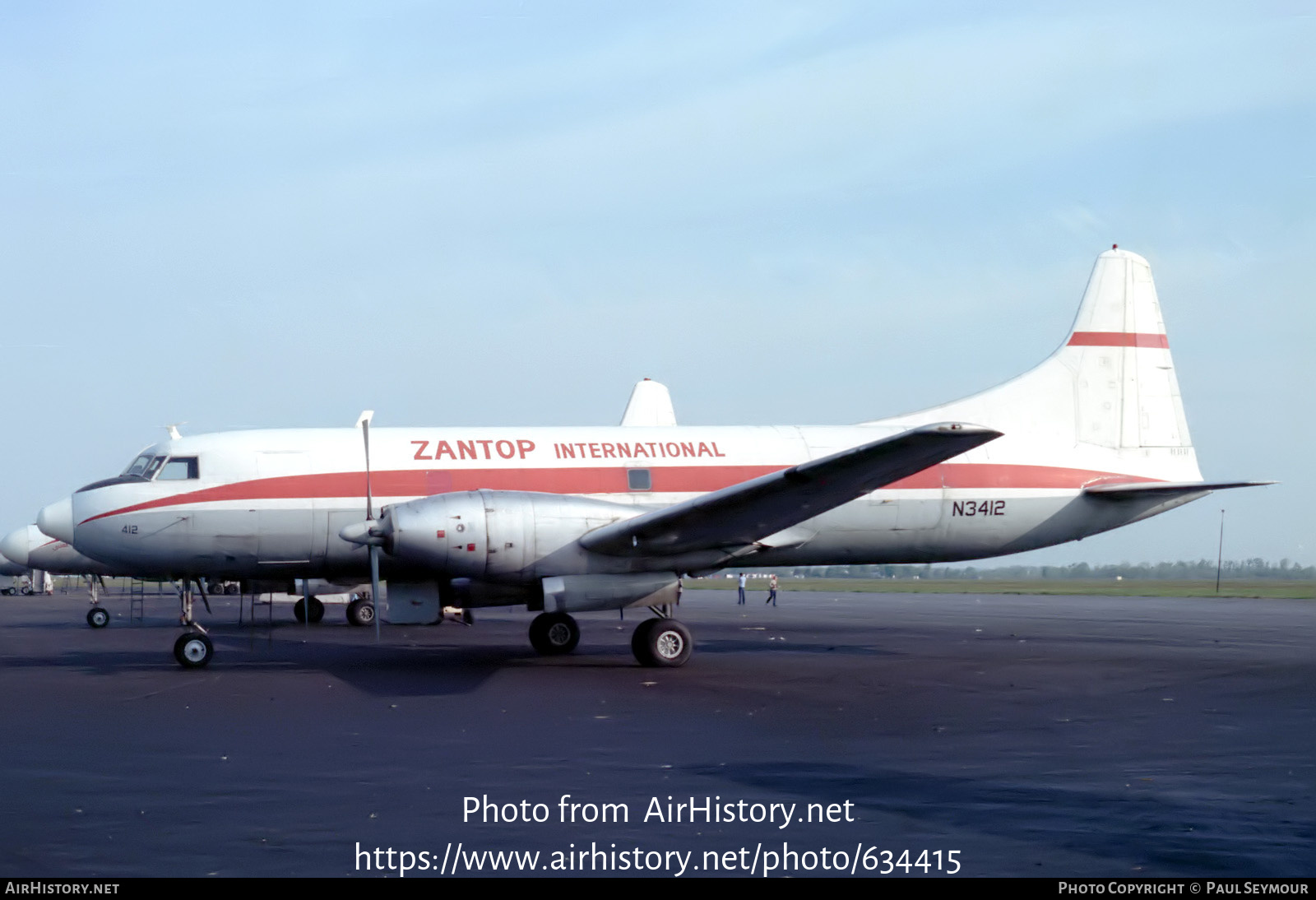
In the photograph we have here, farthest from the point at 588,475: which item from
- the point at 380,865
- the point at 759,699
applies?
the point at 380,865

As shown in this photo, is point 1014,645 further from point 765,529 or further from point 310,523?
point 310,523

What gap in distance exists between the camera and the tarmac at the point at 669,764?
742cm

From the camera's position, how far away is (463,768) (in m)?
10.5

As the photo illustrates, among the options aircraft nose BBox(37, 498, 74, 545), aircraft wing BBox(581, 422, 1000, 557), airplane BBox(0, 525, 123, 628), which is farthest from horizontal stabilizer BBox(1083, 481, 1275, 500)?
airplane BBox(0, 525, 123, 628)

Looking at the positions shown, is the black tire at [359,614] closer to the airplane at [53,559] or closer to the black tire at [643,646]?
the airplane at [53,559]

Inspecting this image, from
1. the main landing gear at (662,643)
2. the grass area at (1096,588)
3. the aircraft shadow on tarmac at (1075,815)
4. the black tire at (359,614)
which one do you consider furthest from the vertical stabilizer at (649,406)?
the grass area at (1096,588)

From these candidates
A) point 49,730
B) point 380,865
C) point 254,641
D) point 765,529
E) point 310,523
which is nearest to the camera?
point 380,865

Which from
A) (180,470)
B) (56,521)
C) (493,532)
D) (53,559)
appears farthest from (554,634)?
(53,559)

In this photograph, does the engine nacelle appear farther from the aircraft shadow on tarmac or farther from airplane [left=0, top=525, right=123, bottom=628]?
airplane [left=0, top=525, right=123, bottom=628]

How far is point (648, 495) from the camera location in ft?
69.3

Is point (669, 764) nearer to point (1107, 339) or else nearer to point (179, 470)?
point (179, 470)

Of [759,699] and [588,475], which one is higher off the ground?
[588,475]

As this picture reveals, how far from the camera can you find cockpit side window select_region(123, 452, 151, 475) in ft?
68.6
